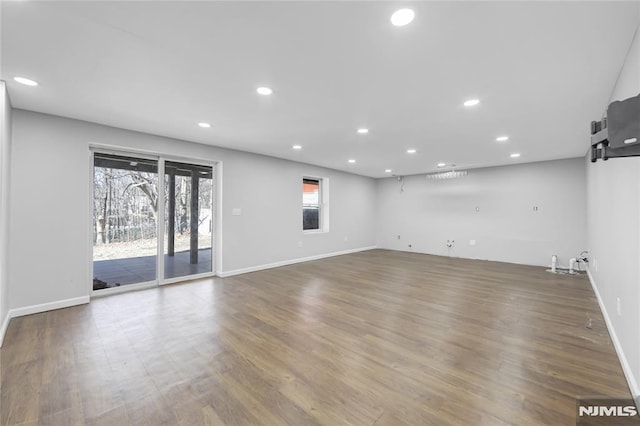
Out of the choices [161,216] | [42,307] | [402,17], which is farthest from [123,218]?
[402,17]

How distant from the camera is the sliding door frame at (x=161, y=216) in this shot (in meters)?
3.90

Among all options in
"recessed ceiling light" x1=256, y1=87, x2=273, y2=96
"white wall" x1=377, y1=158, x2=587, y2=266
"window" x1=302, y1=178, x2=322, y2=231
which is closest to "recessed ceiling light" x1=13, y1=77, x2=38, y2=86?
"recessed ceiling light" x1=256, y1=87, x2=273, y2=96

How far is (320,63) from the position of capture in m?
2.21

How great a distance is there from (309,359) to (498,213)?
22.1 feet

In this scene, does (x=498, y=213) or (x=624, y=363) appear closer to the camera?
(x=624, y=363)

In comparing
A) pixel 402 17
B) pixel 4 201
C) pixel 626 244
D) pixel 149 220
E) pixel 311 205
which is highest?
pixel 402 17

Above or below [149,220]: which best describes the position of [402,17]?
above

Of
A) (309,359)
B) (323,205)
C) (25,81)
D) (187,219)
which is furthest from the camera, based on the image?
(323,205)

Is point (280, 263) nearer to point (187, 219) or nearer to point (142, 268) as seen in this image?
point (187, 219)

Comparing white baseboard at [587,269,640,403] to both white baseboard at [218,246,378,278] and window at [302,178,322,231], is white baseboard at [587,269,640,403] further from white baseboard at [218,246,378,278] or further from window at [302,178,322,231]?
window at [302,178,322,231]

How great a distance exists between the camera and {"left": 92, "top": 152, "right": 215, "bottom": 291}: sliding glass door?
13.6ft

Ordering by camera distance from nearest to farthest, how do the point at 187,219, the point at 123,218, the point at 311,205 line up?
1. the point at 123,218
2. the point at 187,219
3. the point at 311,205

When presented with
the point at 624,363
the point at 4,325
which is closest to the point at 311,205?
the point at 4,325

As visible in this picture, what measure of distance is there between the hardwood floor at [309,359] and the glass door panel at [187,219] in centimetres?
91
